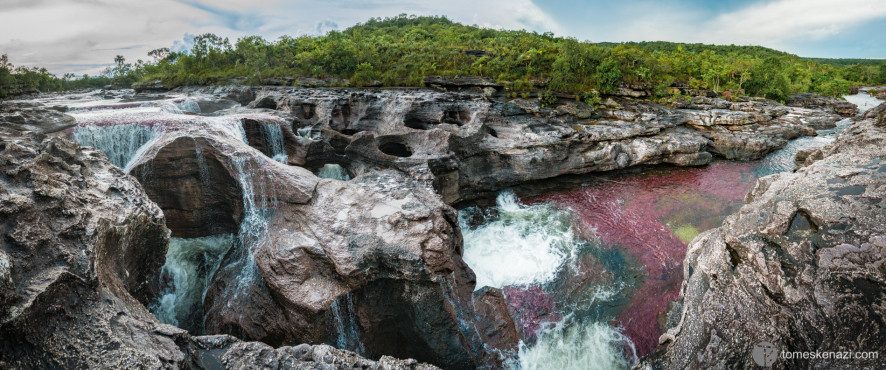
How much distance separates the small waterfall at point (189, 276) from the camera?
8203 millimetres

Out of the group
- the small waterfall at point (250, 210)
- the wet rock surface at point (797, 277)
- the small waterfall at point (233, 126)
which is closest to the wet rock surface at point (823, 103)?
the wet rock surface at point (797, 277)

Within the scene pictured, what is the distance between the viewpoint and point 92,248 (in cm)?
461

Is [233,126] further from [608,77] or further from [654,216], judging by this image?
[608,77]

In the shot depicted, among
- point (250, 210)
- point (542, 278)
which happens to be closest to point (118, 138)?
point (250, 210)

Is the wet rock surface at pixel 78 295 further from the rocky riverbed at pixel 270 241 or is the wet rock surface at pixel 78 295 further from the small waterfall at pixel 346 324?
the small waterfall at pixel 346 324

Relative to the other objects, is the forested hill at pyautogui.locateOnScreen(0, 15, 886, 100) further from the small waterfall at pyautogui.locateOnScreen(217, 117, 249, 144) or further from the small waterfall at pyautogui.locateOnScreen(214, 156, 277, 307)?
the small waterfall at pyautogui.locateOnScreen(214, 156, 277, 307)

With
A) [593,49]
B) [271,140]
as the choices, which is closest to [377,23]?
[593,49]

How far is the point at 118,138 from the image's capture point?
11172 millimetres

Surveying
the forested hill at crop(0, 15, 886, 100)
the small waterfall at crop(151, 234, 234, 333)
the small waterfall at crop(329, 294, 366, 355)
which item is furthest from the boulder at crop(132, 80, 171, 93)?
the small waterfall at crop(329, 294, 366, 355)

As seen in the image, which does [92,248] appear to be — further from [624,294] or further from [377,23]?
[377,23]

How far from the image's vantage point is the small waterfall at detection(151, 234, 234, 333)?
8.20 metres

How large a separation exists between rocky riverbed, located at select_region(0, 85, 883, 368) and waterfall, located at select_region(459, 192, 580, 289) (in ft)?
4.57

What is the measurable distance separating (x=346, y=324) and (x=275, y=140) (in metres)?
9.15

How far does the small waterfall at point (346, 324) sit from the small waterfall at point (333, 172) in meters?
7.59
